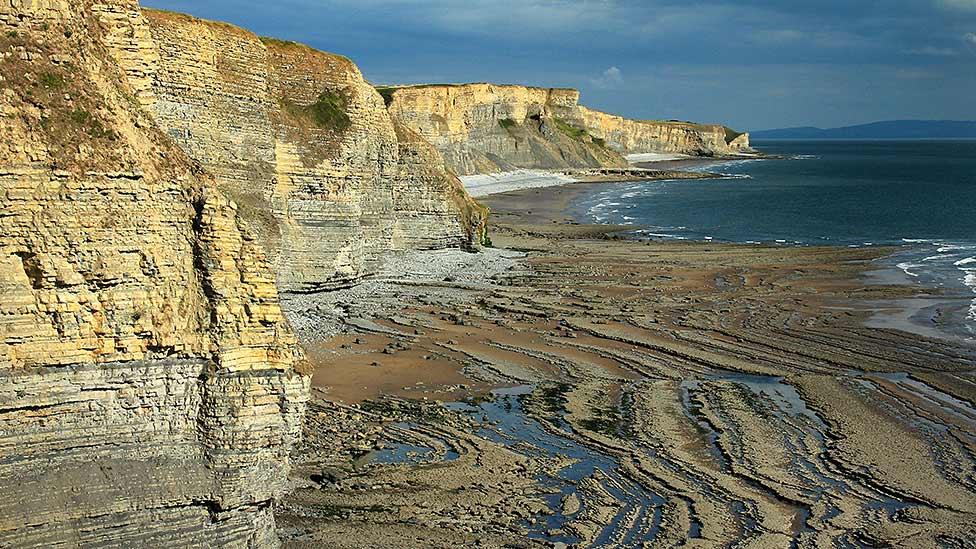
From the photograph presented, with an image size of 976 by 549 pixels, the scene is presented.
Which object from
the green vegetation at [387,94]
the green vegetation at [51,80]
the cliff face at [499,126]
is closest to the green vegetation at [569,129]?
the cliff face at [499,126]

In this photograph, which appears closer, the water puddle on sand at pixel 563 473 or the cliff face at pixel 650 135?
the water puddle on sand at pixel 563 473

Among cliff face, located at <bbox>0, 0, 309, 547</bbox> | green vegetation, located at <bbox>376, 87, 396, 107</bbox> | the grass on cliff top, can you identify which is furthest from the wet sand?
green vegetation, located at <bbox>376, 87, 396, 107</bbox>

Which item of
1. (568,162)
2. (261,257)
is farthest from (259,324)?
(568,162)

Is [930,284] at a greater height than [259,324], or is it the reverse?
[259,324]

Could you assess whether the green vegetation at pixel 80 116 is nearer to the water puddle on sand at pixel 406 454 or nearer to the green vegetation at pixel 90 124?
the green vegetation at pixel 90 124

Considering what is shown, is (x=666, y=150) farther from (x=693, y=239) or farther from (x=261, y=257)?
(x=261, y=257)

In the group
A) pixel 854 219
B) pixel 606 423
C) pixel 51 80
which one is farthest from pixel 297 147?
pixel 854 219
